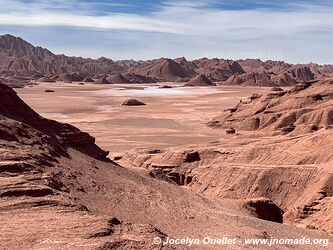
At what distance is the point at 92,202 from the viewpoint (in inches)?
583

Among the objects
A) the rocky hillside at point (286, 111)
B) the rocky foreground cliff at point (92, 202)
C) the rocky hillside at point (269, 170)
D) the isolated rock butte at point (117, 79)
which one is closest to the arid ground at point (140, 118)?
the rocky hillside at point (286, 111)

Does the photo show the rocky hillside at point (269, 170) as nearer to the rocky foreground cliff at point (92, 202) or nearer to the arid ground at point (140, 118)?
the rocky foreground cliff at point (92, 202)

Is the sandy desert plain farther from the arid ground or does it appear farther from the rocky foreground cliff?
the arid ground

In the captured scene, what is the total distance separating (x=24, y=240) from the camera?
33.8 ft

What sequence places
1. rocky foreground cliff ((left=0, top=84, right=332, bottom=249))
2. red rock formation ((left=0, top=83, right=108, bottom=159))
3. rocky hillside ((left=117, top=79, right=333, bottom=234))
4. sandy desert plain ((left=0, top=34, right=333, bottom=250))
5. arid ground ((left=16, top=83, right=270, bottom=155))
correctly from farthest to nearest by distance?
arid ground ((left=16, top=83, right=270, bottom=155)) < rocky hillside ((left=117, top=79, right=333, bottom=234)) < red rock formation ((left=0, top=83, right=108, bottom=159)) < sandy desert plain ((left=0, top=34, right=333, bottom=250)) < rocky foreground cliff ((left=0, top=84, right=332, bottom=249))

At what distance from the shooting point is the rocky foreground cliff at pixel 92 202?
35.3ft

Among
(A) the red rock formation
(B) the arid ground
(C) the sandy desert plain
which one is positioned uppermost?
(A) the red rock formation

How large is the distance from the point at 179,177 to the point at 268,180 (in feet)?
19.9

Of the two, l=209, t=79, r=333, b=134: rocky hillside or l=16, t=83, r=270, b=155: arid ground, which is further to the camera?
l=209, t=79, r=333, b=134: rocky hillside

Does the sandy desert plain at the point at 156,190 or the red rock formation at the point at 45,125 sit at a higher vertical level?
the red rock formation at the point at 45,125

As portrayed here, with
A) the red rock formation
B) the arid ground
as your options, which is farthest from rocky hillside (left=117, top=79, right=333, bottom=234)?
the arid ground

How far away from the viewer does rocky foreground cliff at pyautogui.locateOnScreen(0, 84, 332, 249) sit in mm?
10773

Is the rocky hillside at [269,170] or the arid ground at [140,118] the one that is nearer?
the rocky hillside at [269,170]

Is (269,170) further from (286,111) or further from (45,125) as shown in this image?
(286,111)
